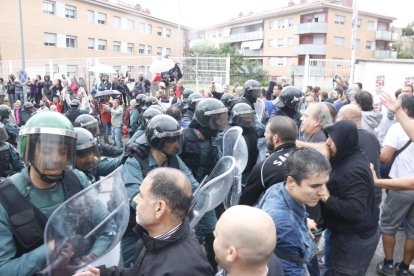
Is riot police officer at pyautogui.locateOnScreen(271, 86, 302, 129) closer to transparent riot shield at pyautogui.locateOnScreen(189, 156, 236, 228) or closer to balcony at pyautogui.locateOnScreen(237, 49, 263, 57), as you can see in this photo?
transparent riot shield at pyautogui.locateOnScreen(189, 156, 236, 228)

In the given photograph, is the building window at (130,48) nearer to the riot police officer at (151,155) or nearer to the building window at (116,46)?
the building window at (116,46)

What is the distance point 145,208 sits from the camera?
188cm

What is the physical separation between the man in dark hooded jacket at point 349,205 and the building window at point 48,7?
3523 centimetres

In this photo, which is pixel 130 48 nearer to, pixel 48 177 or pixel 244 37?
pixel 244 37

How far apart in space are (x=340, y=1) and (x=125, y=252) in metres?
50.1

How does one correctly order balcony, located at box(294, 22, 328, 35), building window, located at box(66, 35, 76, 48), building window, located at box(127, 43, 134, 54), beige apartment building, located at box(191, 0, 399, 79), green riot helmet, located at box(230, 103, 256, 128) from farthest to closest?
building window, located at box(127, 43, 134, 54)
beige apartment building, located at box(191, 0, 399, 79)
balcony, located at box(294, 22, 328, 35)
building window, located at box(66, 35, 76, 48)
green riot helmet, located at box(230, 103, 256, 128)

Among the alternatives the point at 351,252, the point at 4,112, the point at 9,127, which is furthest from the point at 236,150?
the point at 4,112

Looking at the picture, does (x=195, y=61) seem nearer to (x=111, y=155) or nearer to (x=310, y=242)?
(x=111, y=155)

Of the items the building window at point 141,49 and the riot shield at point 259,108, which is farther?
the building window at point 141,49

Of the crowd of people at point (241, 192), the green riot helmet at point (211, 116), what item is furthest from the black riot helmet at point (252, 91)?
the green riot helmet at point (211, 116)

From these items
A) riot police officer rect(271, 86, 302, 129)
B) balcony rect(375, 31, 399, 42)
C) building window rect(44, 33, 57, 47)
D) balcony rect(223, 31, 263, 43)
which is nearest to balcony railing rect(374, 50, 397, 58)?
balcony rect(375, 31, 399, 42)

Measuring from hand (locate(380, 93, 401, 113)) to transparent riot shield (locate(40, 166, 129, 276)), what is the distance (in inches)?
103

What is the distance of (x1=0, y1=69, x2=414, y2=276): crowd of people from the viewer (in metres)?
1.76

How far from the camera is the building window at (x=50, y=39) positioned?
3316 cm
